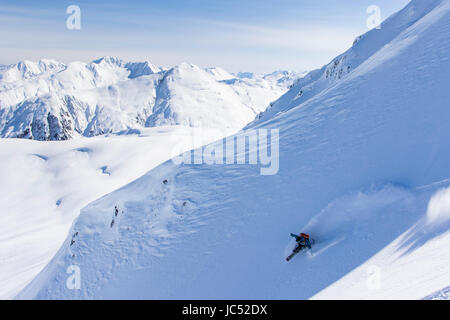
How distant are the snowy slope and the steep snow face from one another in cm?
1240

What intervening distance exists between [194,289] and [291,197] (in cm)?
678

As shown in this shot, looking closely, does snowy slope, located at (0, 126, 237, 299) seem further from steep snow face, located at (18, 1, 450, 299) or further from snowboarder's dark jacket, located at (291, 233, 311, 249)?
snowboarder's dark jacket, located at (291, 233, 311, 249)

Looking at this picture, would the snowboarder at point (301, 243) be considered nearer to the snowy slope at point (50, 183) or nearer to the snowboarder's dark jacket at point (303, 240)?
the snowboarder's dark jacket at point (303, 240)

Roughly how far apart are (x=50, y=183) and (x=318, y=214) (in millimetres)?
57048

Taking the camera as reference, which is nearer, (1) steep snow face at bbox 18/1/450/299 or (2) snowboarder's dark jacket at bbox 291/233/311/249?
(1) steep snow face at bbox 18/1/450/299

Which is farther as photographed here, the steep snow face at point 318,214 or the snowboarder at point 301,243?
the snowboarder at point 301,243

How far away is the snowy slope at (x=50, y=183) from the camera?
103 feet

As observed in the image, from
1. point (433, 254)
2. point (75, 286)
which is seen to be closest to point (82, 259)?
point (75, 286)

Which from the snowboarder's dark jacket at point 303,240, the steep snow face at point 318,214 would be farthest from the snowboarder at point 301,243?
the steep snow face at point 318,214

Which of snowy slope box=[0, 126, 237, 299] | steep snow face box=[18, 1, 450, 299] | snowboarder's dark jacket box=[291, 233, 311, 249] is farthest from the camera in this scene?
snowy slope box=[0, 126, 237, 299]

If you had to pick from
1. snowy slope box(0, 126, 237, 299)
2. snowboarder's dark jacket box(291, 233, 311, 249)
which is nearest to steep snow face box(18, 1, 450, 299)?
snowboarder's dark jacket box(291, 233, 311, 249)

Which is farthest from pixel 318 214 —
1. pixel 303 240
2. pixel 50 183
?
pixel 50 183

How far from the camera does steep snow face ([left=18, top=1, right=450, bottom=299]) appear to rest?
31.3 feet

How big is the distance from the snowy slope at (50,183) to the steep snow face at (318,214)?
12400 mm
